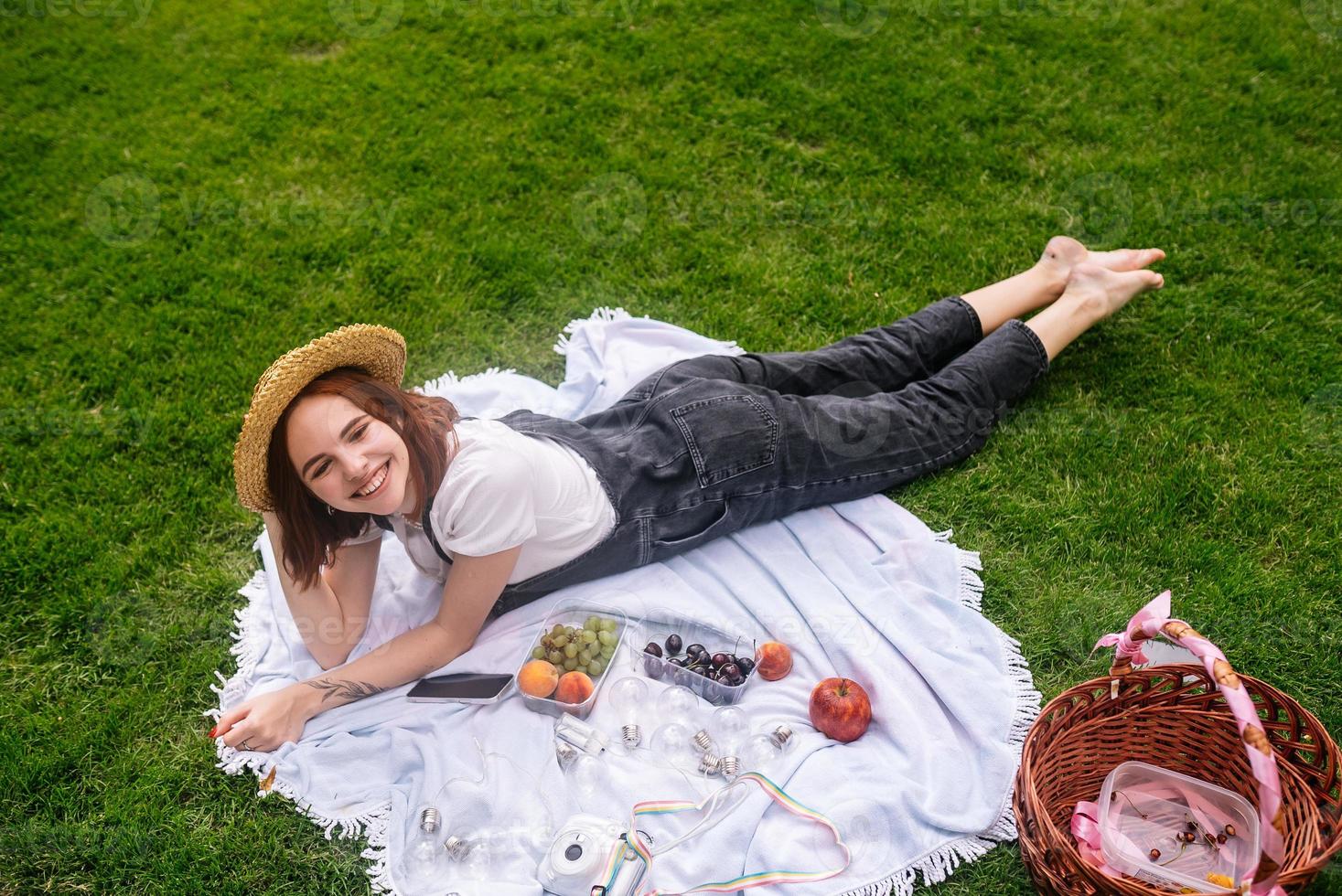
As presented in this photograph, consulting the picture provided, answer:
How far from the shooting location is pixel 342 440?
2824mm

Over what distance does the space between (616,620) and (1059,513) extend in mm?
1755

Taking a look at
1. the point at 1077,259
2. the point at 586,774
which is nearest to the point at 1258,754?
the point at 586,774

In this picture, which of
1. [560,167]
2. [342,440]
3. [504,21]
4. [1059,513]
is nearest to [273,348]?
[560,167]

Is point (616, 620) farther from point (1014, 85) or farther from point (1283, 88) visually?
point (1283, 88)

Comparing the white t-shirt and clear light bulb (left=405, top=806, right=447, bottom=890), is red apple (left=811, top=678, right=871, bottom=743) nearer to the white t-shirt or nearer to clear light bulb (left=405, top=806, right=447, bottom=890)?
the white t-shirt

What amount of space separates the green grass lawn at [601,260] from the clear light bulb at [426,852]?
0.23 metres

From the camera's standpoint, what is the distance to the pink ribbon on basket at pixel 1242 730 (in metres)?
2.24

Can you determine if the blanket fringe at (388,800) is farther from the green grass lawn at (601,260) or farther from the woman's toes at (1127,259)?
the woman's toes at (1127,259)

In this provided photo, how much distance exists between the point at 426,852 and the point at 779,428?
72.0 inches

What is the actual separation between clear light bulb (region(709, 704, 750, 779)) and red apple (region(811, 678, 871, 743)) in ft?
0.79

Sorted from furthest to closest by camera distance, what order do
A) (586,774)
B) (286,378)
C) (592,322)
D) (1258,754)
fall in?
(592,322)
(586,774)
(286,378)
(1258,754)

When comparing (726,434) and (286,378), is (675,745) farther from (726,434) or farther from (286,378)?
(286,378)

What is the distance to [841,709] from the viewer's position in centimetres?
320

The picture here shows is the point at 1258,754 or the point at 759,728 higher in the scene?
the point at 1258,754
